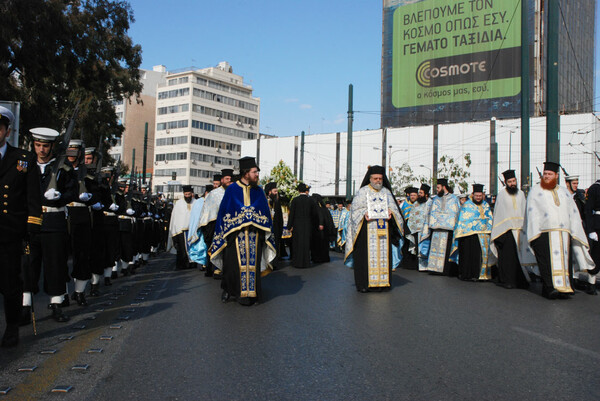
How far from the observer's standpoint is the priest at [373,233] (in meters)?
9.16

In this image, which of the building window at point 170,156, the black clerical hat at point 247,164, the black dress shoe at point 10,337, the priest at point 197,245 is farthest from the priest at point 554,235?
the building window at point 170,156

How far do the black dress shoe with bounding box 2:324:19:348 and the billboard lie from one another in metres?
54.0

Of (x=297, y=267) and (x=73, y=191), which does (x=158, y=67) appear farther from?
(x=73, y=191)

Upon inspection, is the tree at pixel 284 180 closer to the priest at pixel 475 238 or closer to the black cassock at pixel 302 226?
the black cassock at pixel 302 226

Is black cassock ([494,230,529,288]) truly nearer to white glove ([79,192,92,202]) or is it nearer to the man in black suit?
white glove ([79,192,92,202])

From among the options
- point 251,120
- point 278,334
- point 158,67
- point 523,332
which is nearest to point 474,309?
point 523,332

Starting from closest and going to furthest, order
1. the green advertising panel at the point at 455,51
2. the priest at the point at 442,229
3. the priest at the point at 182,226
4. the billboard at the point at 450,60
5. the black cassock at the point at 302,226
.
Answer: the priest at the point at 442,229 < the priest at the point at 182,226 < the black cassock at the point at 302,226 < the green advertising panel at the point at 455,51 < the billboard at the point at 450,60

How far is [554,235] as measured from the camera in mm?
8781

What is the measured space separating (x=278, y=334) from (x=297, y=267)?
341 inches

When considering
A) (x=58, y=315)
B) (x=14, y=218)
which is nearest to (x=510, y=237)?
(x=58, y=315)

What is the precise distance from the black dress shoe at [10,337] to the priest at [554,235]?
7.01 metres

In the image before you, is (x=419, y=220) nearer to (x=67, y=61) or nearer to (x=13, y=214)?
(x=13, y=214)

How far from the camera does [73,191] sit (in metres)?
6.55

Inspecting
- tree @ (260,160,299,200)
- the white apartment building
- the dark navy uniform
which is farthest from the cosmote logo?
the dark navy uniform
